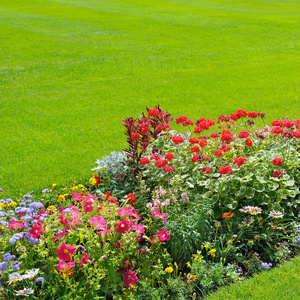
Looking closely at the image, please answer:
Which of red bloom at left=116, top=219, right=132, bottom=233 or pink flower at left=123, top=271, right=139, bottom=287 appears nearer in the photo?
pink flower at left=123, top=271, right=139, bottom=287

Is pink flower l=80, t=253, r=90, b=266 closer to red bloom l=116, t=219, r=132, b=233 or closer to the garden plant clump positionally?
the garden plant clump

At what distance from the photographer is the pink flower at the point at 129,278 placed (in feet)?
9.33

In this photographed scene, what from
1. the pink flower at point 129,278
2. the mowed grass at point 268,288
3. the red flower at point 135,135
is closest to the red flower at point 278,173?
the mowed grass at point 268,288

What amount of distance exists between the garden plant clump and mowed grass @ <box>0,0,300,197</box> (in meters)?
1.79

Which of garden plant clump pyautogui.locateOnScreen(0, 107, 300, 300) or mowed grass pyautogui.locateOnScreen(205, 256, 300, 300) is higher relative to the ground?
garden plant clump pyautogui.locateOnScreen(0, 107, 300, 300)

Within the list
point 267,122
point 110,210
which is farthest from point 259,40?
point 110,210

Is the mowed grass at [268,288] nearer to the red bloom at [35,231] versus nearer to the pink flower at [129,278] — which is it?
the pink flower at [129,278]

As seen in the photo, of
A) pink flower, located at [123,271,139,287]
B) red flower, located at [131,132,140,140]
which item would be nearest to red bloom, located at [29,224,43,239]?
pink flower, located at [123,271,139,287]

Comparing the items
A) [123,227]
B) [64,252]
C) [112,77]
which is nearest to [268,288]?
[123,227]

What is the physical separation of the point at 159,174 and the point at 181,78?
23.2ft

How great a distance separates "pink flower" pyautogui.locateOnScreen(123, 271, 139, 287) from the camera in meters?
2.84

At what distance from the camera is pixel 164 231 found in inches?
124

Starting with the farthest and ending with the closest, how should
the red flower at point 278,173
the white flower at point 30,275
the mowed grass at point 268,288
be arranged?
the red flower at point 278,173
the mowed grass at point 268,288
the white flower at point 30,275

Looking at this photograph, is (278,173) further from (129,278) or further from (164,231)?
(129,278)
